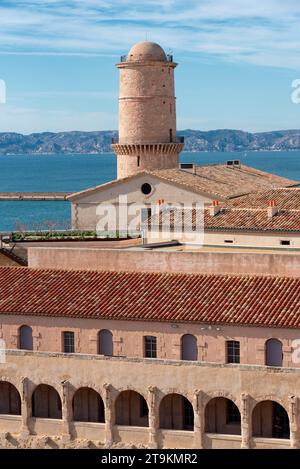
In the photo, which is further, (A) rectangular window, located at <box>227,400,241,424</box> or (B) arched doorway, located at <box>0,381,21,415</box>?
(B) arched doorway, located at <box>0,381,21,415</box>

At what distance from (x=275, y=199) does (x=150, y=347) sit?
16954mm

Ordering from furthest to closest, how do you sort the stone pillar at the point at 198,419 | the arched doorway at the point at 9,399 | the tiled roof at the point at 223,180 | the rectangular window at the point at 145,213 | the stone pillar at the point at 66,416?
1. the rectangular window at the point at 145,213
2. the tiled roof at the point at 223,180
3. the arched doorway at the point at 9,399
4. the stone pillar at the point at 66,416
5. the stone pillar at the point at 198,419

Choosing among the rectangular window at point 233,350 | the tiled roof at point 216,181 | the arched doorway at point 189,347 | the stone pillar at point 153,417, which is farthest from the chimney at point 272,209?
the stone pillar at point 153,417

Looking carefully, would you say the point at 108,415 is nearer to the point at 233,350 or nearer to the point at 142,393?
the point at 142,393

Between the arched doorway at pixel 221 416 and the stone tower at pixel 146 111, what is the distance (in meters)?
38.6

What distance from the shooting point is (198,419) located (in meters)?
37.9

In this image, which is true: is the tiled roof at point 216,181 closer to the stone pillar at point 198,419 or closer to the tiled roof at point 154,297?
the tiled roof at point 154,297

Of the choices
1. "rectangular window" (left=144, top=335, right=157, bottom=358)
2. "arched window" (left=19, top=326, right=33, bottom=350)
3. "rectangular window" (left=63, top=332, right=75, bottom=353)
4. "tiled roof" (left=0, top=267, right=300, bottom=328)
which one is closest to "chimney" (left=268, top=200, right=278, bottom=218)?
"tiled roof" (left=0, top=267, right=300, bottom=328)

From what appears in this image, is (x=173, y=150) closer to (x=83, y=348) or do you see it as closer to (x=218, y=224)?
(x=218, y=224)

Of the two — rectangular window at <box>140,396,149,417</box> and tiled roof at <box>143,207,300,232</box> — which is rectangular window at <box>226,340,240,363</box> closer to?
rectangular window at <box>140,396,149,417</box>

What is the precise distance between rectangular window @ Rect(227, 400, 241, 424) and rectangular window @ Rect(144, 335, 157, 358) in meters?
3.21

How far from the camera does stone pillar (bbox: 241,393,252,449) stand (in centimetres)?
3712

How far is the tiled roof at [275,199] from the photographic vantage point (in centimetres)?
5275
